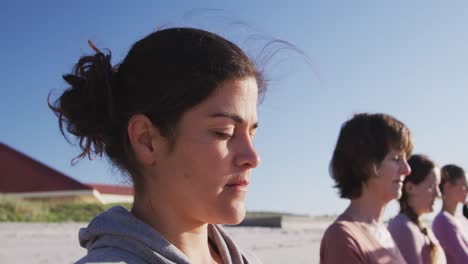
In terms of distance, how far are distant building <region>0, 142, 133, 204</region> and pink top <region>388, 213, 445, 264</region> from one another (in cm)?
2087

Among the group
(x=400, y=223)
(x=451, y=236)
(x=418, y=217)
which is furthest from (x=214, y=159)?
(x=451, y=236)

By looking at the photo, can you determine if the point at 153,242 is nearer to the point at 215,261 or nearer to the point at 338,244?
the point at 215,261

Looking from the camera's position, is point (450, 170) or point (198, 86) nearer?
point (198, 86)

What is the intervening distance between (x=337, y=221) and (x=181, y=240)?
172cm

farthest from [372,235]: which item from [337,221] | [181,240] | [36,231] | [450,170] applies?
[36,231]

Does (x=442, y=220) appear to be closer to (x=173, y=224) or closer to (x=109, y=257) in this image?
(x=173, y=224)

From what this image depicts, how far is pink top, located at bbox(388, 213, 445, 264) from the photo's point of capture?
12.9 ft

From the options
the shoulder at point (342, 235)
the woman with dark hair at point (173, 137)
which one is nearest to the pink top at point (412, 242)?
the shoulder at point (342, 235)

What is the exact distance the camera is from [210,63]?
173 cm

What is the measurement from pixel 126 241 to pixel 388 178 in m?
Result: 2.24

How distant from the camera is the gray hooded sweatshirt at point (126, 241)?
5.18 ft

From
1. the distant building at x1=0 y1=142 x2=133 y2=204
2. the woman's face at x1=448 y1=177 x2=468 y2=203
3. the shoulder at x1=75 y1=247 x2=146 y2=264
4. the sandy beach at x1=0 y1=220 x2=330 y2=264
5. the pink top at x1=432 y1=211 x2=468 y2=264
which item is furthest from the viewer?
the distant building at x1=0 y1=142 x2=133 y2=204

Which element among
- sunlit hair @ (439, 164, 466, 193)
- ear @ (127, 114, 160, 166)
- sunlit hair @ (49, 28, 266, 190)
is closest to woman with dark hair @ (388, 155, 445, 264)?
sunlit hair @ (439, 164, 466, 193)

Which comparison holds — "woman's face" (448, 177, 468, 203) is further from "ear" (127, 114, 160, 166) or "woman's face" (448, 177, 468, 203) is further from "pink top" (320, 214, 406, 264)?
"ear" (127, 114, 160, 166)
